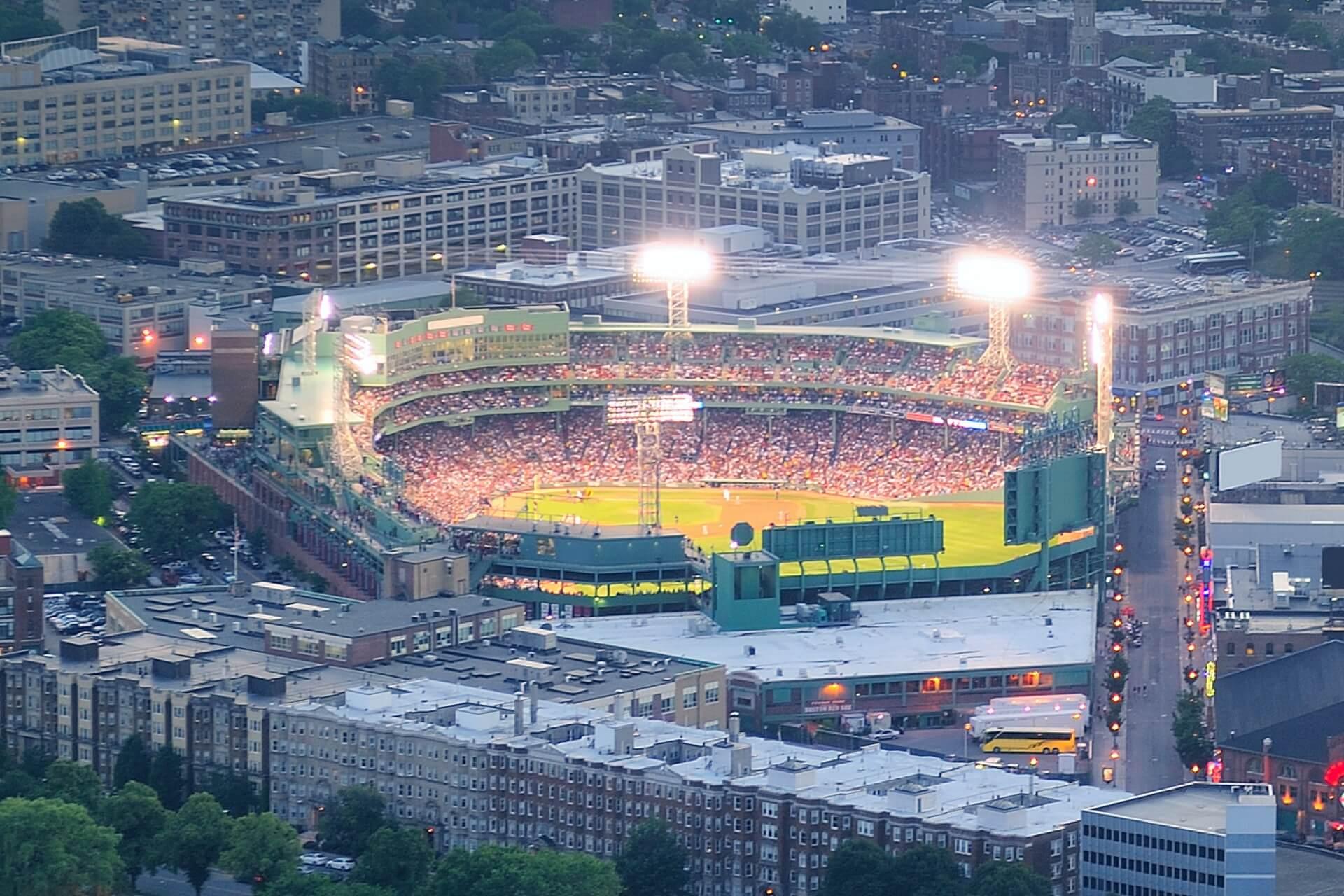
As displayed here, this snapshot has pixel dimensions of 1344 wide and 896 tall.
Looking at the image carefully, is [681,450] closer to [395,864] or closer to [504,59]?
[395,864]

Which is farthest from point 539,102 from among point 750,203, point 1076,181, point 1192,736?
point 1192,736


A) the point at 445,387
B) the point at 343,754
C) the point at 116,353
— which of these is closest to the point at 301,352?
the point at 445,387

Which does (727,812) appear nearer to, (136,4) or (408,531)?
(408,531)

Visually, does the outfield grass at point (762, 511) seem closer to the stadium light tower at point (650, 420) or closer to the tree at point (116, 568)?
the stadium light tower at point (650, 420)

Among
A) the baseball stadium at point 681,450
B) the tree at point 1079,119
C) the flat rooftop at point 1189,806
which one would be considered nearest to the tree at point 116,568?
the baseball stadium at point 681,450

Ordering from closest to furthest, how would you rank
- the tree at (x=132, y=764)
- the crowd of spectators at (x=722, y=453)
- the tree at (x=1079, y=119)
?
the tree at (x=132, y=764) < the crowd of spectators at (x=722, y=453) < the tree at (x=1079, y=119)

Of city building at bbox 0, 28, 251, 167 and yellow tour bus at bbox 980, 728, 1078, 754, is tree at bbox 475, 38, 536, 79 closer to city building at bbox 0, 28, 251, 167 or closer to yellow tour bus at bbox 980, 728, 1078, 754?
city building at bbox 0, 28, 251, 167

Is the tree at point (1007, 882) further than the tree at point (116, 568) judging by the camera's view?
No
